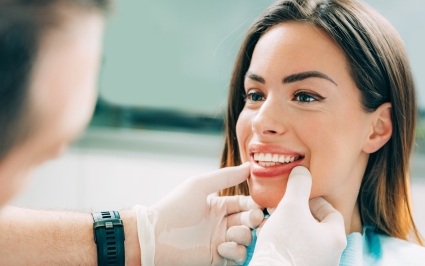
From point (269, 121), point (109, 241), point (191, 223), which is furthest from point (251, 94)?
point (109, 241)

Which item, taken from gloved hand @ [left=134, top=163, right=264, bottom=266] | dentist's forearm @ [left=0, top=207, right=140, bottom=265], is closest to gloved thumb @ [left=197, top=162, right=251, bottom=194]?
gloved hand @ [left=134, top=163, right=264, bottom=266]

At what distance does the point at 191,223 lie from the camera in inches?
66.7

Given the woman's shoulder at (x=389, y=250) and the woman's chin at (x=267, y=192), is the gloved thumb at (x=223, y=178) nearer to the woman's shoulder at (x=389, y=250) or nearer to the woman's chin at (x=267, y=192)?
the woman's chin at (x=267, y=192)

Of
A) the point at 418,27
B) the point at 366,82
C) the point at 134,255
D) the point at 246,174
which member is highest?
the point at 418,27

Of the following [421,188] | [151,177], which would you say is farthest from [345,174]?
[151,177]

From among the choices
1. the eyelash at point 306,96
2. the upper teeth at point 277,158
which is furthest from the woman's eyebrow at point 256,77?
the upper teeth at point 277,158

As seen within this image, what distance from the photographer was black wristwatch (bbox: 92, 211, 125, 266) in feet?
5.27

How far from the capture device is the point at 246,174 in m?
1.69

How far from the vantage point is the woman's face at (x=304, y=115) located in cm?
Answer: 158

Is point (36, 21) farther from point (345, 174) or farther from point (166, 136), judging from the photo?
point (166, 136)

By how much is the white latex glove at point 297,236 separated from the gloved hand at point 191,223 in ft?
0.61

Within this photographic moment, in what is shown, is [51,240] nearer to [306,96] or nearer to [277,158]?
[277,158]

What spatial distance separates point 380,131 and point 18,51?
1.25 meters

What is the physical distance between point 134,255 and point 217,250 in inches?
10.0
